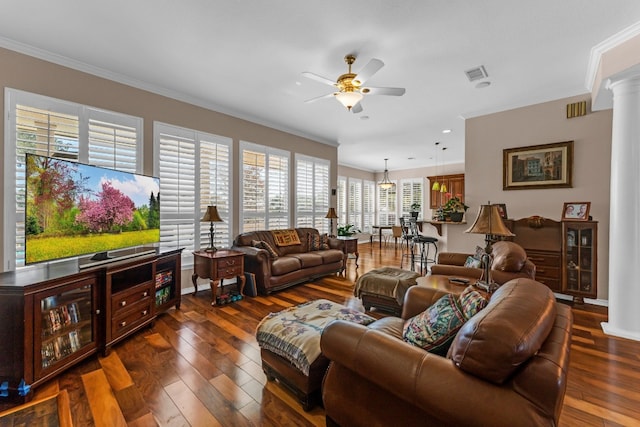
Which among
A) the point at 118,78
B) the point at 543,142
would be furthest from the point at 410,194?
the point at 118,78

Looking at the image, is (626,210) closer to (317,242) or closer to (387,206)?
(317,242)

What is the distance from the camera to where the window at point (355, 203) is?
33.5ft

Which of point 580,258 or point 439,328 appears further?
point 580,258

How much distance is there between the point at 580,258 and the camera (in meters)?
3.79

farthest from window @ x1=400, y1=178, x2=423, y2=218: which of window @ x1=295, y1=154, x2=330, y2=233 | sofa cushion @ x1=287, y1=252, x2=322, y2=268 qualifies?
sofa cushion @ x1=287, y1=252, x2=322, y2=268

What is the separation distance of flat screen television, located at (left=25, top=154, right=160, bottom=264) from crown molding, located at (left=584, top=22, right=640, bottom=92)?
4.96 meters

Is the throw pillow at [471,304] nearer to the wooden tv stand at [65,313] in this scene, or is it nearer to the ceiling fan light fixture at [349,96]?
the ceiling fan light fixture at [349,96]

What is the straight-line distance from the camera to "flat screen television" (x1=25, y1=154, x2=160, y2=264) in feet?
7.20

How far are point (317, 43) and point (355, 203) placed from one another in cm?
795

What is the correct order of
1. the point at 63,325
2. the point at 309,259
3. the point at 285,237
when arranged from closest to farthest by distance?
the point at 63,325
the point at 309,259
the point at 285,237

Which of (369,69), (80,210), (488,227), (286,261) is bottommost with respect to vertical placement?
(286,261)

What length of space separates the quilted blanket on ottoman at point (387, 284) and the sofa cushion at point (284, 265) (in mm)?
1265

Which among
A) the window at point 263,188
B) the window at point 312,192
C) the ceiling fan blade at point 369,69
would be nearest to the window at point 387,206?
the window at point 312,192

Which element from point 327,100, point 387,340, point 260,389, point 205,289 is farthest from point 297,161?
point 387,340
